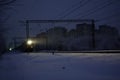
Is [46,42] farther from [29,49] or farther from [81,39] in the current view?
[81,39]

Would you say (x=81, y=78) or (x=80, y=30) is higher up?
(x=80, y=30)

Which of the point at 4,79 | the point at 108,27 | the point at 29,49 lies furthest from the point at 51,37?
the point at 4,79

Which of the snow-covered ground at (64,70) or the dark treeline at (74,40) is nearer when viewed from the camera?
the snow-covered ground at (64,70)

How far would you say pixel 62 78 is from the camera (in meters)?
7.13

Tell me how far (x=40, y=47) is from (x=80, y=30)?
13.1 metres

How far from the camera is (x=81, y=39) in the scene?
45469 mm

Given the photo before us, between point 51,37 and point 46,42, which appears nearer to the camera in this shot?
point 46,42

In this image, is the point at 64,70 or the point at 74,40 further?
the point at 74,40

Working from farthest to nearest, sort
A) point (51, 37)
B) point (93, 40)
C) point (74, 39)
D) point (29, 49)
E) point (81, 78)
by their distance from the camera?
1. point (74, 39)
2. point (51, 37)
3. point (93, 40)
4. point (29, 49)
5. point (81, 78)

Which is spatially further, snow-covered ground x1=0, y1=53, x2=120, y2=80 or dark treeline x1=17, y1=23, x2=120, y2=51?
dark treeline x1=17, y1=23, x2=120, y2=51

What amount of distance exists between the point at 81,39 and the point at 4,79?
1518 inches

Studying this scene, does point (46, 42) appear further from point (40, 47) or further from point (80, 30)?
point (80, 30)

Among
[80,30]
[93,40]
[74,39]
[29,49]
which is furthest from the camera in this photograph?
[80,30]

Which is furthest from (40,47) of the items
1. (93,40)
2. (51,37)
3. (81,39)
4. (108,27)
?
(108,27)
